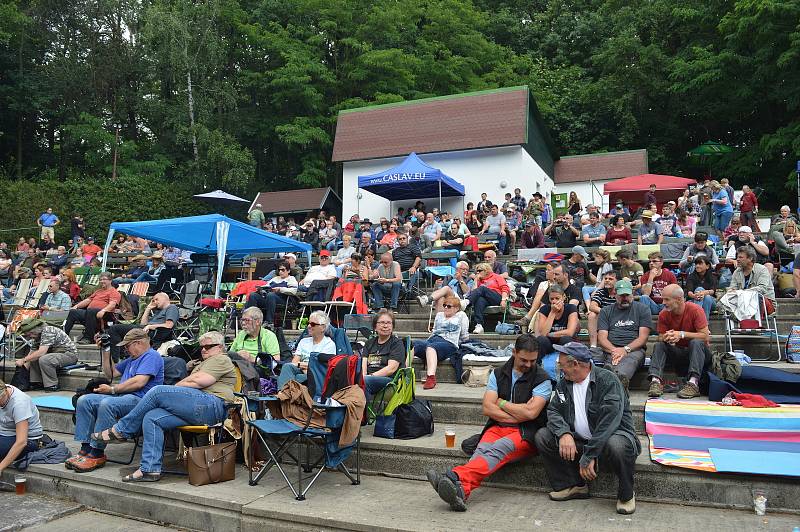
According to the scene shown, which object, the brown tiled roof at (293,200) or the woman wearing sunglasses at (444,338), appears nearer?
the woman wearing sunglasses at (444,338)

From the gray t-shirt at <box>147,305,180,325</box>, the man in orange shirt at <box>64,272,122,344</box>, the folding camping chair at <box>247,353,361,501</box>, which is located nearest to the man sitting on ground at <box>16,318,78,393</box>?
the gray t-shirt at <box>147,305,180,325</box>

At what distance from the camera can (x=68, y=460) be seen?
5.77m

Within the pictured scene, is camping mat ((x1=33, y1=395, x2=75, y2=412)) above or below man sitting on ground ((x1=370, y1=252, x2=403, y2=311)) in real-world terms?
below

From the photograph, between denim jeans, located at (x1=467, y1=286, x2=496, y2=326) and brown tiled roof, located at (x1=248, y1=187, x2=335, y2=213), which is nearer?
denim jeans, located at (x1=467, y1=286, x2=496, y2=326)

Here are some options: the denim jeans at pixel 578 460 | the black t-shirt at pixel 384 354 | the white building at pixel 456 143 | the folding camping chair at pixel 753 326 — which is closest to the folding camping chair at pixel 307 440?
the black t-shirt at pixel 384 354

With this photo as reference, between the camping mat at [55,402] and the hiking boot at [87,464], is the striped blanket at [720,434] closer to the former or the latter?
the hiking boot at [87,464]

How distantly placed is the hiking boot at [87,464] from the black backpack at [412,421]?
109 inches

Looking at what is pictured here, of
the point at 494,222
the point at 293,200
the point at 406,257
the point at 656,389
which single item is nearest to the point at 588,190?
the point at 494,222

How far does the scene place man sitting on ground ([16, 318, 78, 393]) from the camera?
842 centimetres

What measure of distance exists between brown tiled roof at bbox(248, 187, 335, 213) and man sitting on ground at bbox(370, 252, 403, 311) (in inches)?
645

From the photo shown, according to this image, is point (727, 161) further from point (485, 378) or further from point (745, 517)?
point (745, 517)

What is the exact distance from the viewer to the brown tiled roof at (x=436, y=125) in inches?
821

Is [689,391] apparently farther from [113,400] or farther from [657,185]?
[657,185]

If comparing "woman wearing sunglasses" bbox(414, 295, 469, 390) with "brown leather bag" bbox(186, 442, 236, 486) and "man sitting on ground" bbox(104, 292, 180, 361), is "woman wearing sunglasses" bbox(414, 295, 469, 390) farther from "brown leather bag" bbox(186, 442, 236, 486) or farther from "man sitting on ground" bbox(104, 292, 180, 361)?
"man sitting on ground" bbox(104, 292, 180, 361)
